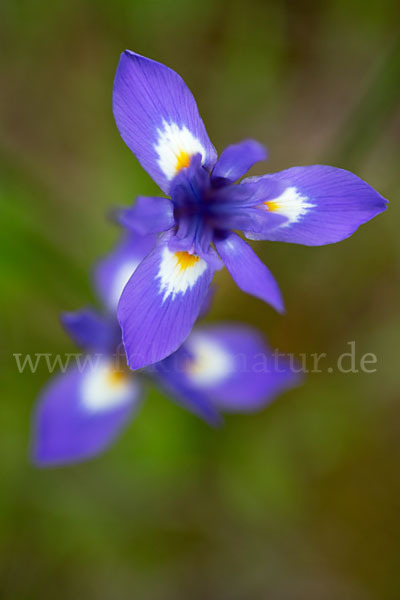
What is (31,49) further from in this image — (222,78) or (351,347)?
(351,347)

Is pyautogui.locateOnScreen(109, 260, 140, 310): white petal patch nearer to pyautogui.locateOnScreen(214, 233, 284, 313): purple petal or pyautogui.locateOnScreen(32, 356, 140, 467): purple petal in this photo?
pyautogui.locateOnScreen(32, 356, 140, 467): purple petal

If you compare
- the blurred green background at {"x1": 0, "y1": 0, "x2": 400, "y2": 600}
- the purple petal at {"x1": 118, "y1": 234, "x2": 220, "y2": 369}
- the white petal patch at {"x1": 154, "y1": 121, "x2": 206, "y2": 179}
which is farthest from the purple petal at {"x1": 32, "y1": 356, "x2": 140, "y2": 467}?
the white petal patch at {"x1": 154, "y1": 121, "x2": 206, "y2": 179}

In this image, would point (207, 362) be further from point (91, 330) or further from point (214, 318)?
point (214, 318)

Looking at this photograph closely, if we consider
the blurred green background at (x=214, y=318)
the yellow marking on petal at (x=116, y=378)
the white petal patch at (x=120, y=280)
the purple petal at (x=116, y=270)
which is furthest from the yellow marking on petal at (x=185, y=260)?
the blurred green background at (x=214, y=318)

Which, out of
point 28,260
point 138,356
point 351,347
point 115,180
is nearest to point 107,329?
point 28,260

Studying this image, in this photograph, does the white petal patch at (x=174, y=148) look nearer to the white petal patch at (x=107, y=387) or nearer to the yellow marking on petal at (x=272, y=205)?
the yellow marking on petal at (x=272, y=205)

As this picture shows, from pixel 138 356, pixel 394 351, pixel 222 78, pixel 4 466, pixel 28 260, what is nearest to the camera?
pixel 138 356
